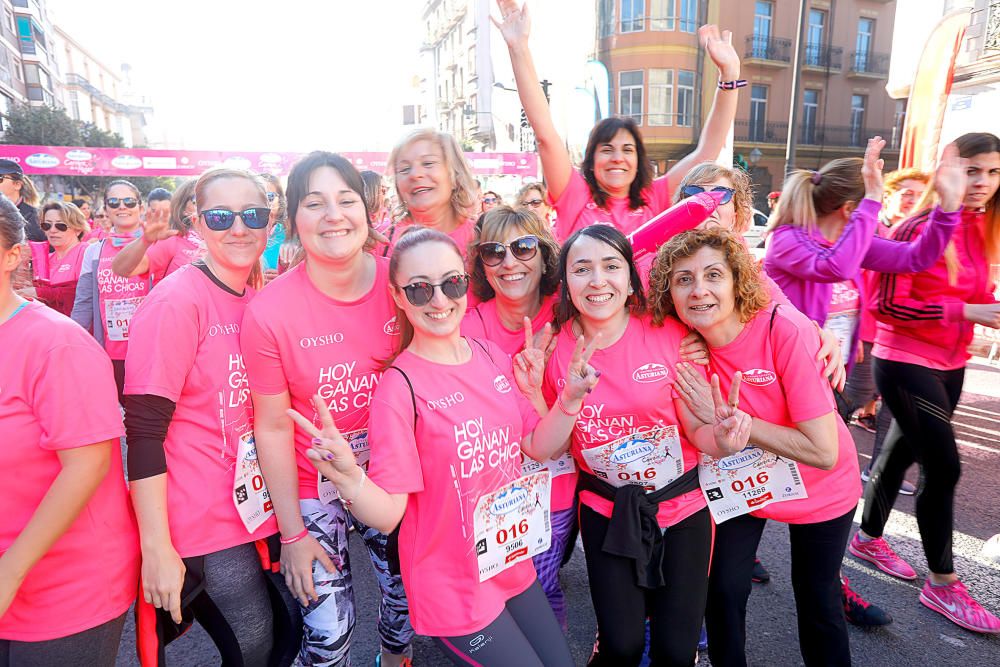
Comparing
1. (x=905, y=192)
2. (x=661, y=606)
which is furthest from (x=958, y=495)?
(x=661, y=606)

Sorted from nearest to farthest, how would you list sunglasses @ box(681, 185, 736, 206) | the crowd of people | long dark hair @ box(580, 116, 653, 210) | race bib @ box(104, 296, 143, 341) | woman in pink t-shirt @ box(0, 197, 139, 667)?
1. woman in pink t-shirt @ box(0, 197, 139, 667)
2. the crowd of people
3. sunglasses @ box(681, 185, 736, 206)
4. long dark hair @ box(580, 116, 653, 210)
5. race bib @ box(104, 296, 143, 341)

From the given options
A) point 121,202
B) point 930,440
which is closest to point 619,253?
point 930,440

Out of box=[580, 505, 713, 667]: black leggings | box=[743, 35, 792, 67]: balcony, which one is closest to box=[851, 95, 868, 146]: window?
box=[743, 35, 792, 67]: balcony

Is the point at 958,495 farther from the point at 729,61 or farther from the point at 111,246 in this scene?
the point at 111,246

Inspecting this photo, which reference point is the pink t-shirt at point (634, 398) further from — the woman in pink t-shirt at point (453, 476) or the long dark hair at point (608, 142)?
the long dark hair at point (608, 142)

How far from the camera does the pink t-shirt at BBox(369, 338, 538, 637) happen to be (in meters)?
1.78

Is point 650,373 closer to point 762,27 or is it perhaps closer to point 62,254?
point 62,254

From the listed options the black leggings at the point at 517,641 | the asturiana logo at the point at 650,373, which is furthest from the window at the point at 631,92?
the black leggings at the point at 517,641

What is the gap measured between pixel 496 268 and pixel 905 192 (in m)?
3.69

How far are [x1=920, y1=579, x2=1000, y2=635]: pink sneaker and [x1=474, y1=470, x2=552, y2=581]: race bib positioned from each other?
224 centimetres

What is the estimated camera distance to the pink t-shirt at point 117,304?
4.41 m

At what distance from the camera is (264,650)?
1942mm

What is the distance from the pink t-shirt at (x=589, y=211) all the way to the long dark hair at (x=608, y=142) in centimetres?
3

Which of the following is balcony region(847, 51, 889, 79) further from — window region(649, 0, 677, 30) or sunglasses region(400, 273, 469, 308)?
sunglasses region(400, 273, 469, 308)
